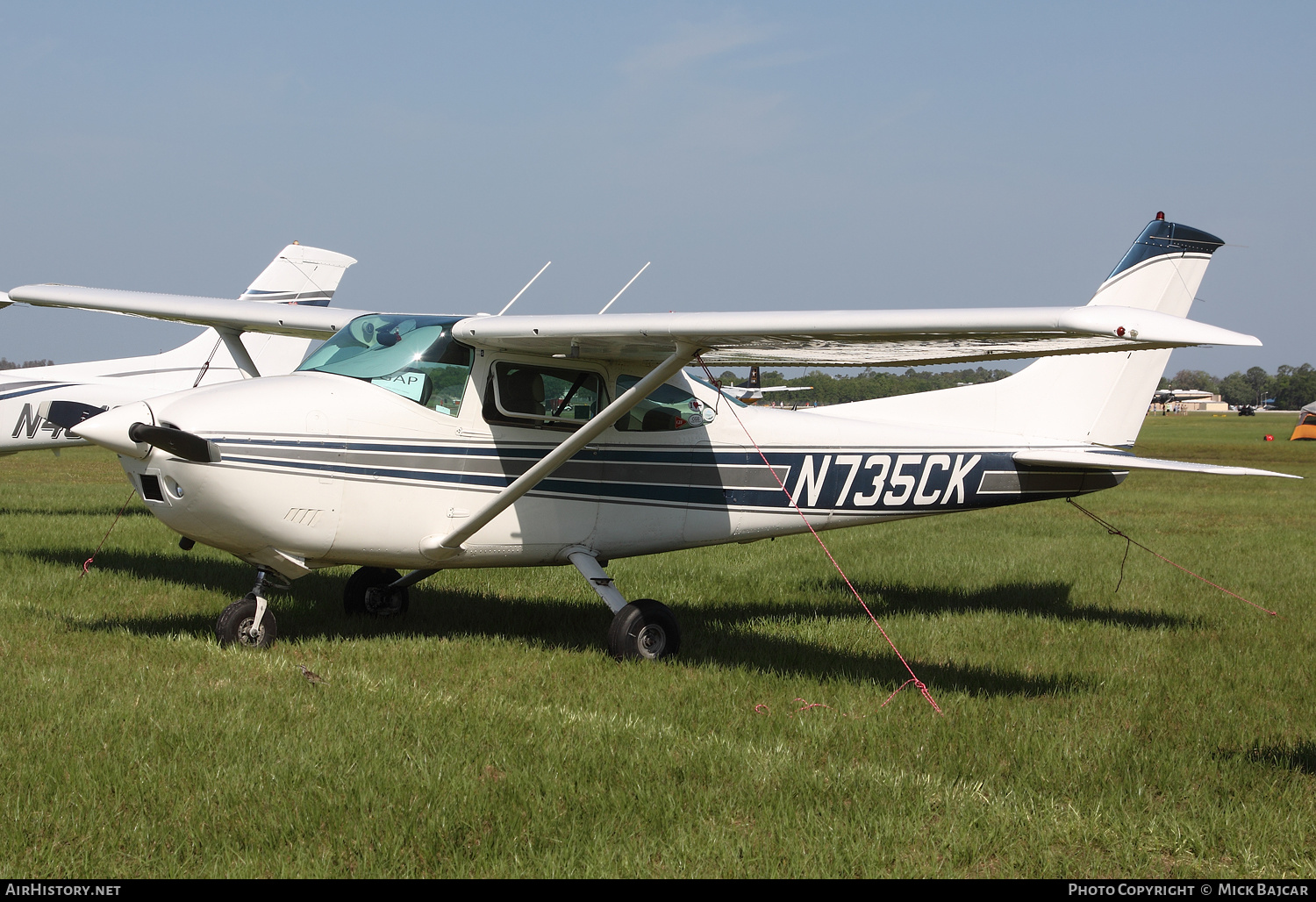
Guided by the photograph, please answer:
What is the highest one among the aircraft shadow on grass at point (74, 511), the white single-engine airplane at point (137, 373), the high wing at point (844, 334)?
the high wing at point (844, 334)

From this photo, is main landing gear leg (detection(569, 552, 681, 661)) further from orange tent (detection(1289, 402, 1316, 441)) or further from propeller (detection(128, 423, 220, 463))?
orange tent (detection(1289, 402, 1316, 441))

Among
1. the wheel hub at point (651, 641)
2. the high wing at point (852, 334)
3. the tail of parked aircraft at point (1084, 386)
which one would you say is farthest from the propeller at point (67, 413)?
the tail of parked aircraft at point (1084, 386)

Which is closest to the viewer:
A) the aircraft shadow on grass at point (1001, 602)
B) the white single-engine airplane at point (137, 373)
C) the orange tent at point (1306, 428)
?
the aircraft shadow on grass at point (1001, 602)

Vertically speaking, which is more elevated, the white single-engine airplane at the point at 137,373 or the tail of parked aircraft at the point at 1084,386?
the tail of parked aircraft at the point at 1084,386

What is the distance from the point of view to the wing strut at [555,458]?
252 inches

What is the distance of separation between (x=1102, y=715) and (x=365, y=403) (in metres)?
4.81

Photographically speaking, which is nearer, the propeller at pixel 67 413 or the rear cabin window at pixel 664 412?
the propeller at pixel 67 413

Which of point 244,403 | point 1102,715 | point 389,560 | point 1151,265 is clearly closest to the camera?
point 1102,715

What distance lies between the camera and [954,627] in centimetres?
849

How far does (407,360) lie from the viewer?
22.7ft

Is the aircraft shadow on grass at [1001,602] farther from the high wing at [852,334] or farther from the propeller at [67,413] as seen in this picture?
the propeller at [67,413]

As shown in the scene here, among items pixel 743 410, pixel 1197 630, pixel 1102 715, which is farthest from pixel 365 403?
pixel 1197 630

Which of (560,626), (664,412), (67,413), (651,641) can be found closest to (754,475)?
(664,412)

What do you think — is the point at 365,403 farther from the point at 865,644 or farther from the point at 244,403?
the point at 865,644
